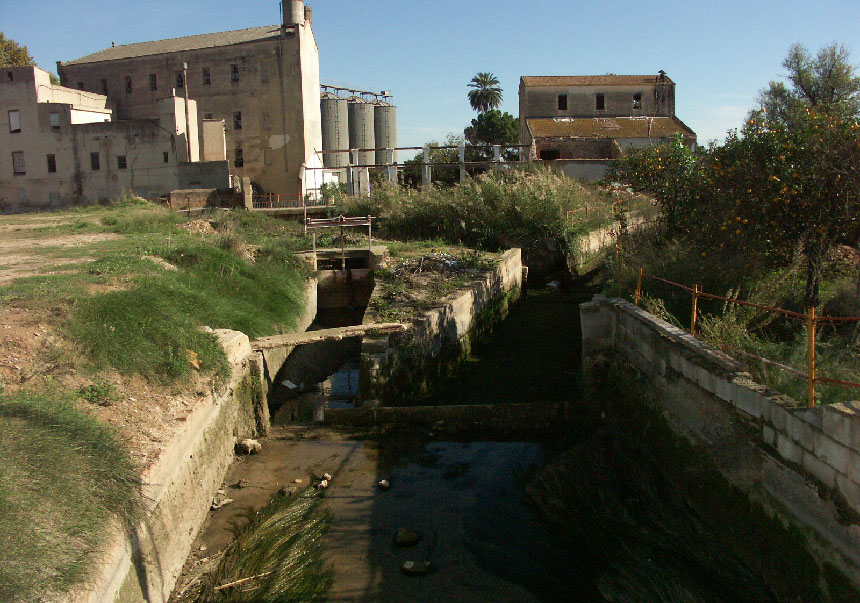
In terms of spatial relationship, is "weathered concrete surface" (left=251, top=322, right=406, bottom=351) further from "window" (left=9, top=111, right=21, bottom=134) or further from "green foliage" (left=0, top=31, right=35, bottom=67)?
"green foliage" (left=0, top=31, right=35, bottom=67)

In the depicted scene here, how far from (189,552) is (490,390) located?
6871 millimetres

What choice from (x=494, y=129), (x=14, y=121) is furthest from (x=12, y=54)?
(x=494, y=129)

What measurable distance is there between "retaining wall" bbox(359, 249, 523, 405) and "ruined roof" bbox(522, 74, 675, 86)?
31.5m

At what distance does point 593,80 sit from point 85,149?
106 ft

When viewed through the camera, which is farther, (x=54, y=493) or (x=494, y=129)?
(x=494, y=129)

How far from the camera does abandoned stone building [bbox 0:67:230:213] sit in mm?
35219

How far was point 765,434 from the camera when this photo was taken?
622 centimetres

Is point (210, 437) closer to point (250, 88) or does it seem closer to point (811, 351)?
point (811, 351)

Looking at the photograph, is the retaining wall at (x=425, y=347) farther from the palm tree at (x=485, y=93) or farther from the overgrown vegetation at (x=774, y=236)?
the palm tree at (x=485, y=93)

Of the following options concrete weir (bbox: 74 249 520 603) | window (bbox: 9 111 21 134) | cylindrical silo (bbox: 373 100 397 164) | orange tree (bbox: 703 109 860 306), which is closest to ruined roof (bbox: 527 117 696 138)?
cylindrical silo (bbox: 373 100 397 164)

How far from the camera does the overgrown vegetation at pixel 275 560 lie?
607 centimetres

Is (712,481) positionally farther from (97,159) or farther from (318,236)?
(97,159)

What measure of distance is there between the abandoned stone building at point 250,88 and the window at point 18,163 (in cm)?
695

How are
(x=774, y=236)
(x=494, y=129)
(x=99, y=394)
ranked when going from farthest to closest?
(x=494, y=129), (x=774, y=236), (x=99, y=394)
